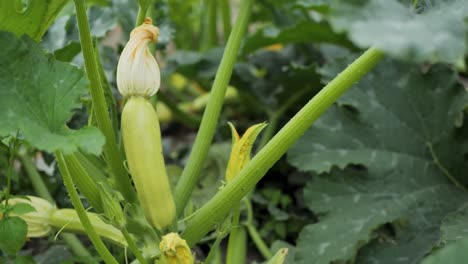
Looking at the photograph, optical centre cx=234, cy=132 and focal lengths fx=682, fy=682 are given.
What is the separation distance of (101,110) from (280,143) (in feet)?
1.16

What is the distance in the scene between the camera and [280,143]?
1319 millimetres

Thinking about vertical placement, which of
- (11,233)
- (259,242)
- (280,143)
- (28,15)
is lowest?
(259,242)

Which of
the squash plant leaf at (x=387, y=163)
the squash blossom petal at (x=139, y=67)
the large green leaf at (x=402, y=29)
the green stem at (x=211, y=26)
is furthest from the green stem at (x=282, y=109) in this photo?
the large green leaf at (x=402, y=29)

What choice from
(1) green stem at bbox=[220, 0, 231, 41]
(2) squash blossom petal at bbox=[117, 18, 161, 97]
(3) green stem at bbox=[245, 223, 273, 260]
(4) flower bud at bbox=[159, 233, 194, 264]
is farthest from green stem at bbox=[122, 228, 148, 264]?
(1) green stem at bbox=[220, 0, 231, 41]

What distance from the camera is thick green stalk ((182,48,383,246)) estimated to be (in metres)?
1.28

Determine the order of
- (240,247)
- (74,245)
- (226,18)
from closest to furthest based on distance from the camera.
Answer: (74,245) < (240,247) < (226,18)

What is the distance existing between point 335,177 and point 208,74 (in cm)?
64

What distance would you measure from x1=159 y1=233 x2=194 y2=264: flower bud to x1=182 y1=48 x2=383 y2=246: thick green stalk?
4.3 inches

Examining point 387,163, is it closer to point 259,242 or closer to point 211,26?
point 259,242

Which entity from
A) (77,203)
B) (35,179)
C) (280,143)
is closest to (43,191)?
(35,179)

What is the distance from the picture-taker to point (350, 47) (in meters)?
2.42

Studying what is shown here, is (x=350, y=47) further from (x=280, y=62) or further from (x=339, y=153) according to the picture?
(x=339, y=153)

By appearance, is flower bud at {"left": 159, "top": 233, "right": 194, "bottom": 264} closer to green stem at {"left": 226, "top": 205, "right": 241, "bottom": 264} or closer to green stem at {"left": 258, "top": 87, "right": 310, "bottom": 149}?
green stem at {"left": 226, "top": 205, "right": 241, "bottom": 264}

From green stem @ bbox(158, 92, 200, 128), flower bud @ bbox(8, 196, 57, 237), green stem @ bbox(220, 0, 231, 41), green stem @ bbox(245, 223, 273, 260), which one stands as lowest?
green stem @ bbox(245, 223, 273, 260)
